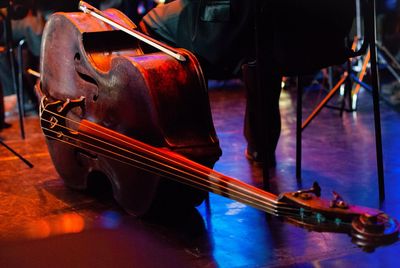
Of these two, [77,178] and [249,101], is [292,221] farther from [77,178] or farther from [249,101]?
[249,101]

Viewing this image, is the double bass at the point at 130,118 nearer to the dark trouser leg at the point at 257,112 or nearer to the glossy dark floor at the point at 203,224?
the glossy dark floor at the point at 203,224

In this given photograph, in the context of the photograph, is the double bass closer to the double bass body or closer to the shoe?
the double bass body

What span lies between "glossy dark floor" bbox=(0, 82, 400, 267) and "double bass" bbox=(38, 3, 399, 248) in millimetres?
107

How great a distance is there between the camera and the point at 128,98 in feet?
6.39

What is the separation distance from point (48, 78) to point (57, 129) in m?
0.28

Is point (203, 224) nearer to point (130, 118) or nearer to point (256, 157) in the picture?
point (130, 118)

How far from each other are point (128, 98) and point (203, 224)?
48cm

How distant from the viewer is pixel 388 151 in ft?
9.50

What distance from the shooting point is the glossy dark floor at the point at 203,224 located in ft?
5.89

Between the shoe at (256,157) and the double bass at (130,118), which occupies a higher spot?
the double bass at (130,118)

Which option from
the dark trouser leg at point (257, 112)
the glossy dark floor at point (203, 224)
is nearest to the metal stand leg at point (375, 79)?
the glossy dark floor at point (203, 224)

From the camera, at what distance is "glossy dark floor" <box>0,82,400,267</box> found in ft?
5.89

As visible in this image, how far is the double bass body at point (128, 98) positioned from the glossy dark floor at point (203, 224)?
0.11 meters

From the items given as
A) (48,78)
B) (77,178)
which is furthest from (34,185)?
(48,78)
